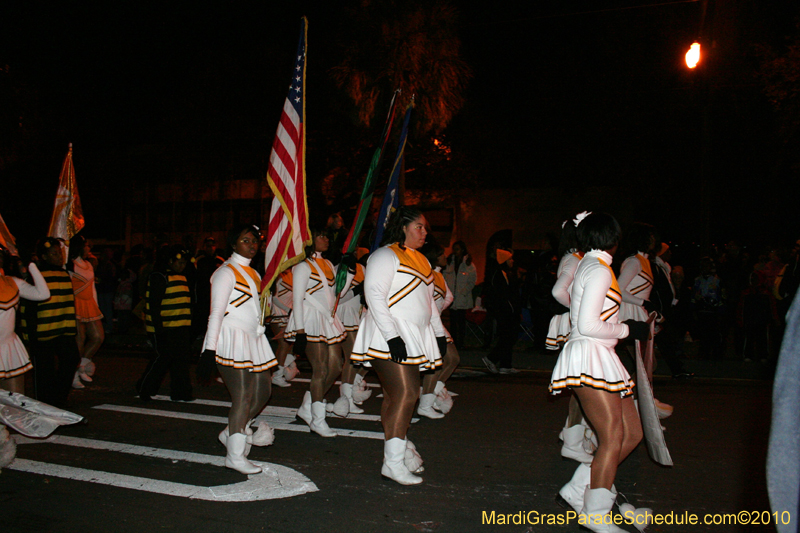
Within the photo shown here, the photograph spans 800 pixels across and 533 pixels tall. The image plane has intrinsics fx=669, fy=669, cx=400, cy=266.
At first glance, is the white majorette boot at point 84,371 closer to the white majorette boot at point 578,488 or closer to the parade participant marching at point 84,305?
the parade participant marching at point 84,305

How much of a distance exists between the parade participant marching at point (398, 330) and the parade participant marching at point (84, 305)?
564 cm

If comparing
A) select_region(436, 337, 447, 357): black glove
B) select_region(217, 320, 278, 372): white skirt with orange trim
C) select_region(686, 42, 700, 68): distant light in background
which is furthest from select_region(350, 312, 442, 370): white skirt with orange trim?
select_region(686, 42, 700, 68): distant light in background

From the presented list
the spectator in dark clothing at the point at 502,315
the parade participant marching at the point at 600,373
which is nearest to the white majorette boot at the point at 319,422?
the parade participant marching at the point at 600,373

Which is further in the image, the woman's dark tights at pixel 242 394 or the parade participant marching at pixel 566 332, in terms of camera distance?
the parade participant marching at pixel 566 332

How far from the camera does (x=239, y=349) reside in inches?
198

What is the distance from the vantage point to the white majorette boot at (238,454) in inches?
197

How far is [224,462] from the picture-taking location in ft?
17.7

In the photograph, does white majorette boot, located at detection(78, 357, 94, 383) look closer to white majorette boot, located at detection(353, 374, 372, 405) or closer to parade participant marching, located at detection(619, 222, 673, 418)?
white majorette boot, located at detection(353, 374, 372, 405)

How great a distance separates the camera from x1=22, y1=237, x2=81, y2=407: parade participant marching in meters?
7.06

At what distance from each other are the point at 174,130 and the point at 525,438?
20699 millimetres

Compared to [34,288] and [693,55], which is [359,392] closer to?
[34,288]

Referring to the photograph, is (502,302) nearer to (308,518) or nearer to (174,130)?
(308,518)

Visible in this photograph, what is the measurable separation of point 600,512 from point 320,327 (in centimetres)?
343

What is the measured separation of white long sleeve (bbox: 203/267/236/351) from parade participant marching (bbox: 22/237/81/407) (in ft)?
9.86
